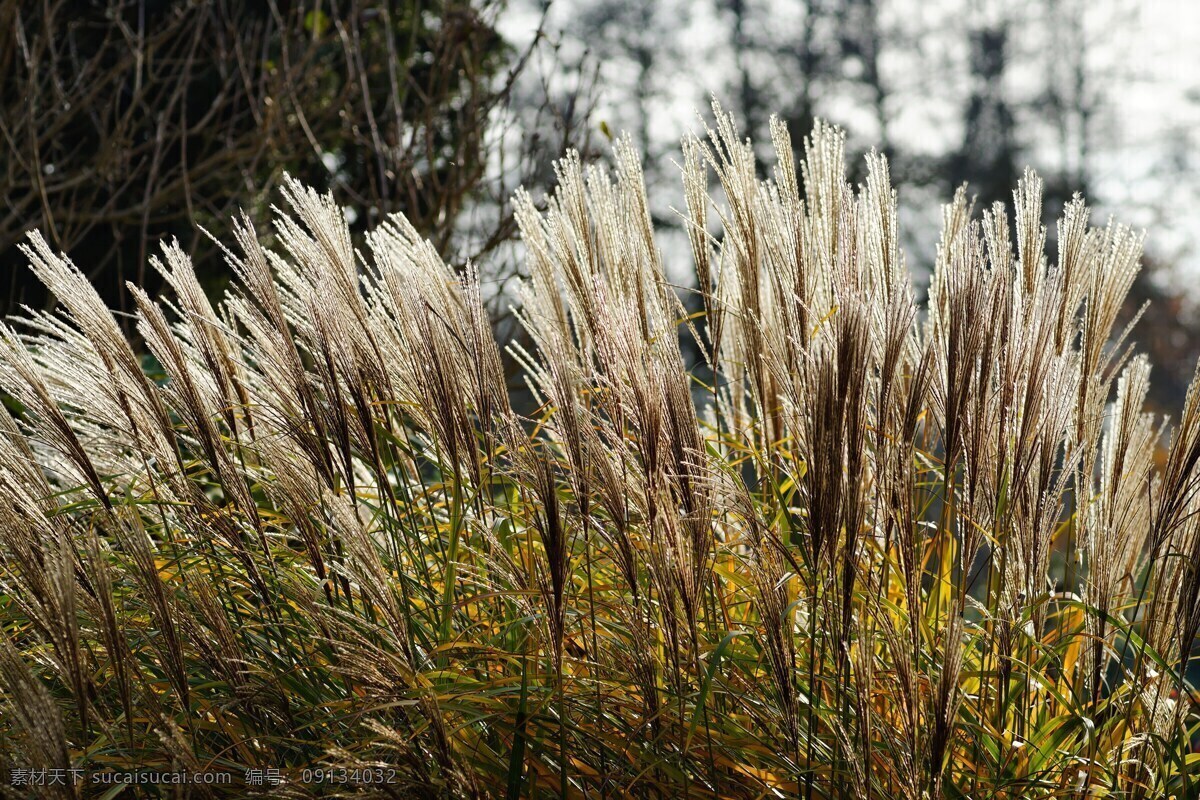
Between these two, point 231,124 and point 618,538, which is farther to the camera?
point 231,124

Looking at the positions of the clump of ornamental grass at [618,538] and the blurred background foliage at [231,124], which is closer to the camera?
the clump of ornamental grass at [618,538]

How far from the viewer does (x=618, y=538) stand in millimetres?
1672

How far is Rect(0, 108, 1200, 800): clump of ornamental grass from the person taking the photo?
163 centimetres

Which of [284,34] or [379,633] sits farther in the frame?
[284,34]

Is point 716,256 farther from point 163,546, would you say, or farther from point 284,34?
point 284,34

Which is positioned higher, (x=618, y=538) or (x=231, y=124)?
(x=231, y=124)

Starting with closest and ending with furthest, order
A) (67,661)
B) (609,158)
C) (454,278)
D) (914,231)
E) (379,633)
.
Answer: (67,661) < (379,633) < (454,278) < (609,158) < (914,231)

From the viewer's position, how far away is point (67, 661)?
63.1 inches

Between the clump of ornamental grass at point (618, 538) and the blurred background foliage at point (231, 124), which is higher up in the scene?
the blurred background foliage at point (231, 124)

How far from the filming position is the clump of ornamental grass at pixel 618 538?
1.63 meters

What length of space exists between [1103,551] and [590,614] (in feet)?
3.13

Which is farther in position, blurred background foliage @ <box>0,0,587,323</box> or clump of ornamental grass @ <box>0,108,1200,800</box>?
blurred background foliage @ <box>0,0,587,323</box>

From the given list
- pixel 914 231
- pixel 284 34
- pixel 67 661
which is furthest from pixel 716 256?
pixel 914 231

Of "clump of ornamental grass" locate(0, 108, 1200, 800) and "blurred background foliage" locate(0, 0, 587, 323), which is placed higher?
"blurred background foliage" locate(0, 0, 587, 323)
